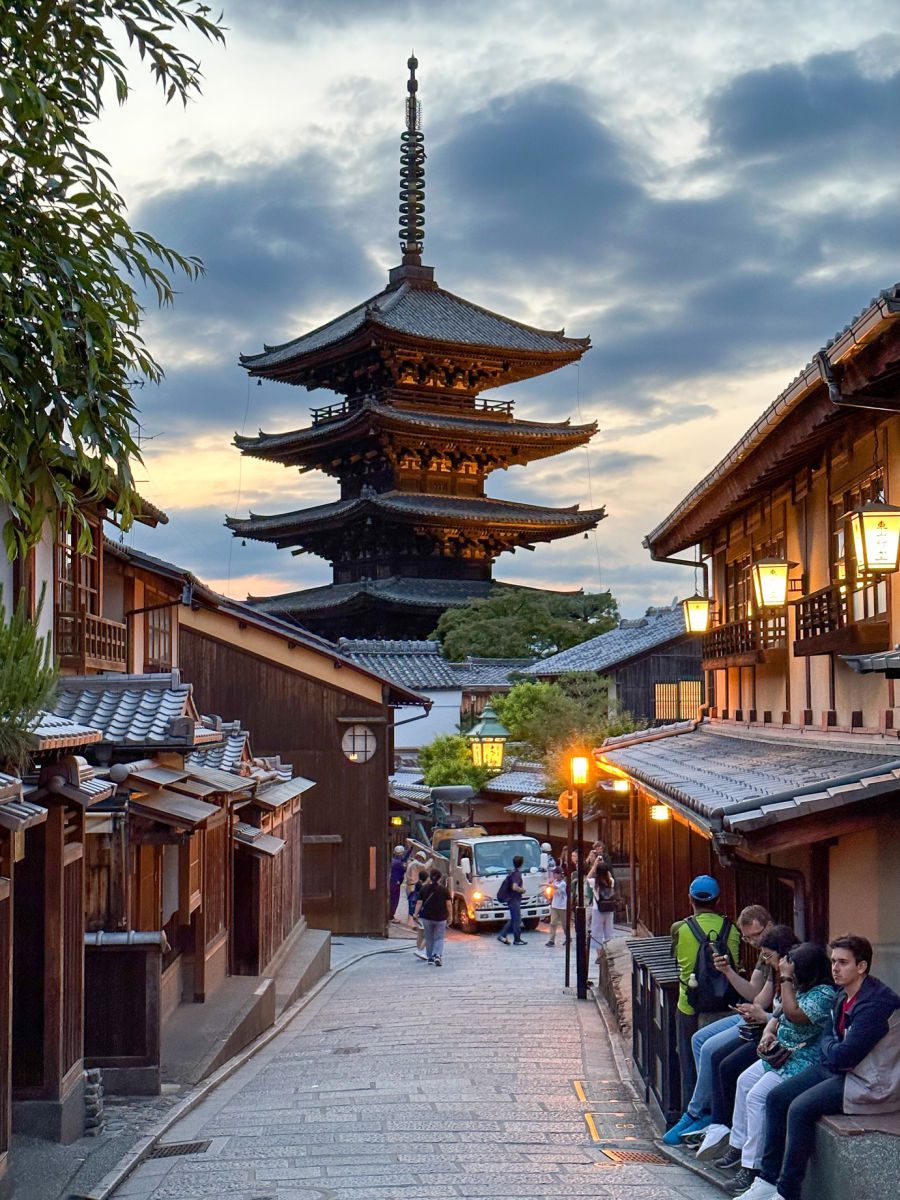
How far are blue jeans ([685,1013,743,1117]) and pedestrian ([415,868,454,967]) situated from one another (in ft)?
44.3

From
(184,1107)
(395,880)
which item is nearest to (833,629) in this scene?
(184,1107)

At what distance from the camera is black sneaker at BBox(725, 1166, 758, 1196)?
8.13m

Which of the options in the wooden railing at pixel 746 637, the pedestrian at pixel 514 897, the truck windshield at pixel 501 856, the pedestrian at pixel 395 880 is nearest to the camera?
the wooden railing at pixel 746 637

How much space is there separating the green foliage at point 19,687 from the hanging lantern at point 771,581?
6.88 metres

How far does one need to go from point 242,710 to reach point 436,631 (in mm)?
19578

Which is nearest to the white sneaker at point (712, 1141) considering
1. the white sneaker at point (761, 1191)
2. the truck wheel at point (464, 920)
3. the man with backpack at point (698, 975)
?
the man with backpack at point (698, 975)

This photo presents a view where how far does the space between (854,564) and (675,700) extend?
31.9 metres

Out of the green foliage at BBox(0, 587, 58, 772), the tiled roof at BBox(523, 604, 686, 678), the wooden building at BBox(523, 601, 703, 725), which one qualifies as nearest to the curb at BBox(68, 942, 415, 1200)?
the green foliage at BBox(0, 587, 58, 772)

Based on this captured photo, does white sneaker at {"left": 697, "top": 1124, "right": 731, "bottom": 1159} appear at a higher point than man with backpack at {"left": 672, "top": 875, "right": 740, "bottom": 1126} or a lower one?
lower

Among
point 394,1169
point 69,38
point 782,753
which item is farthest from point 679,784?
point 69,38

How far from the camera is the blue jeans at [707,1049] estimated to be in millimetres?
9148

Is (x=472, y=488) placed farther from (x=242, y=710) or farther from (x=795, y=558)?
(x=795, y=558)

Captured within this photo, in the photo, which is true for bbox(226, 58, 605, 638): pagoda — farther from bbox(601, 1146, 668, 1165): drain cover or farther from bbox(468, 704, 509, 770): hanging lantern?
bbox(601, 1146, 668, 1165): drain cover

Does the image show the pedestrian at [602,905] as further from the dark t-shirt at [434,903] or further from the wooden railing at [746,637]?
the wooden railing at [746,637]
